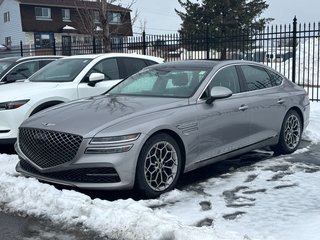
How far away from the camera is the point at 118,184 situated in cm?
501

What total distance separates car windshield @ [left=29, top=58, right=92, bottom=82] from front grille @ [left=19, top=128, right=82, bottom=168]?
3038mm

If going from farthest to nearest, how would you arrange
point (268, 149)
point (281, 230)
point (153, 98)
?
point (268, 149)
point (153, 98)
point (281, 230)

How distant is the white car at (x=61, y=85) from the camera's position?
752 centimetres

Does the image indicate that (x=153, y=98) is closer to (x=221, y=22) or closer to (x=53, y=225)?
(x=53, y=225)

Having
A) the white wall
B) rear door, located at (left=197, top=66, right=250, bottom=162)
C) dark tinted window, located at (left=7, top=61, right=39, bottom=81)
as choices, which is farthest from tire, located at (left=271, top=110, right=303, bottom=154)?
the white wall

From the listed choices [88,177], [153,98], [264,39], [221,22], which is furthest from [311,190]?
[221,22]

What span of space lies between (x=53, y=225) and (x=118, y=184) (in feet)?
2.59

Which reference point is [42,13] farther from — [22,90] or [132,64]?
[22,90]

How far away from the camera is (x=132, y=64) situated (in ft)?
31.1

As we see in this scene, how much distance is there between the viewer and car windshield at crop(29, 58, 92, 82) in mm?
8586

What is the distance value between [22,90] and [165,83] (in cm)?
281

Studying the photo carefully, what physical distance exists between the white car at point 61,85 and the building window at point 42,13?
4148 cm

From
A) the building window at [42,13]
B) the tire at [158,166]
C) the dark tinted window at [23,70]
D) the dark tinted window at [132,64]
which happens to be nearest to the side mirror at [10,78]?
the dark tinted window at [23,70]

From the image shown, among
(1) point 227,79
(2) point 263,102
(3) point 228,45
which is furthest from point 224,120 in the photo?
(3) point 228,45
